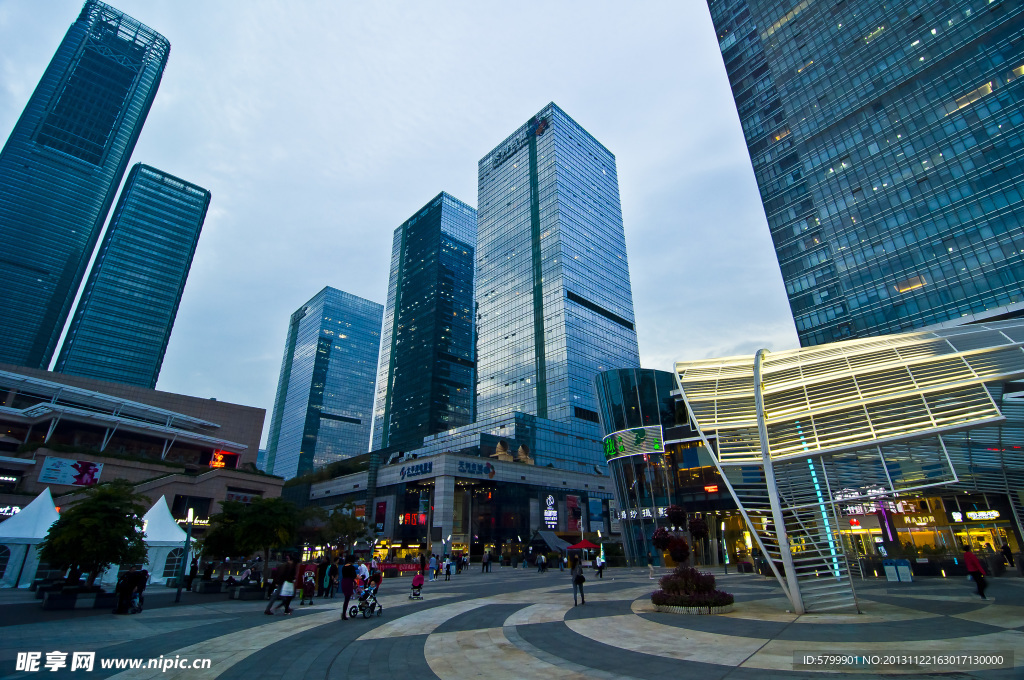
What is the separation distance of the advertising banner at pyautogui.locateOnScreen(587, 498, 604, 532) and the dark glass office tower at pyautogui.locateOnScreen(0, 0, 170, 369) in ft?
559

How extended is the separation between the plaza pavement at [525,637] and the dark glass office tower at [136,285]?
156691mm

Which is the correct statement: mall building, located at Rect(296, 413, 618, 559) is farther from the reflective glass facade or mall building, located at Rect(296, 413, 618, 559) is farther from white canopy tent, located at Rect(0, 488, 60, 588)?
white canopy tent, located at Rect(0, 488, 60, 588)

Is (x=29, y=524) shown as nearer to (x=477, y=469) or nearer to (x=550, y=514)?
(x=477, y=469)

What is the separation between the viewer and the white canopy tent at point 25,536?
23938 mm

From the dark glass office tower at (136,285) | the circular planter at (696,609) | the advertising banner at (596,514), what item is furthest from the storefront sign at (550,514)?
the dark glass office tower at (136,285)

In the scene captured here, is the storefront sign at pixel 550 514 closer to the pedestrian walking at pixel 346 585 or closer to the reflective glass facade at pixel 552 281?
the reflective glass facade at pixel 552 281

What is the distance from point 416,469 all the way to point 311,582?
6339cm

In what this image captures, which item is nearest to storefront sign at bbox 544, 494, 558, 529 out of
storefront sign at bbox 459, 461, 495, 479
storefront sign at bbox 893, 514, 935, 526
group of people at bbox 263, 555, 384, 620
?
storefront sign at bbox 459, 461, 495, 479

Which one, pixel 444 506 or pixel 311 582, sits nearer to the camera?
pixel 311 582

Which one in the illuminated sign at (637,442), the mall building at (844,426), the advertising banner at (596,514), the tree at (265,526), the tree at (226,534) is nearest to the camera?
the mall building at (844,426)

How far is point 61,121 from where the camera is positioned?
6841 inches

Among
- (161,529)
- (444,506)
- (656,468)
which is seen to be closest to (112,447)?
(444,506)

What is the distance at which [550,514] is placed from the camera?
278 ft

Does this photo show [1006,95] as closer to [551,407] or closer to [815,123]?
[815,123]
